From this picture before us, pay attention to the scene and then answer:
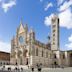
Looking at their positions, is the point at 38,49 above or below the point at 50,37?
below

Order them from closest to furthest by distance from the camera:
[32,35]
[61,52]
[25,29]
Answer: [32,35] → [25,29] → [61,52]

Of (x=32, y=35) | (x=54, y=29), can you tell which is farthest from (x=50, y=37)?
(x=32, y=35)

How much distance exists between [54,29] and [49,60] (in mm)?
12673

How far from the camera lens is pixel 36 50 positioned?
6003 cm

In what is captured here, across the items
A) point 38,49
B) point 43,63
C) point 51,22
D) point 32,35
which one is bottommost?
point 43,63

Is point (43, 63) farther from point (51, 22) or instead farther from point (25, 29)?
point (51, 22)

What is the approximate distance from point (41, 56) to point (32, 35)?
25.3ft

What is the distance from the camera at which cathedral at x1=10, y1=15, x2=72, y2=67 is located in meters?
59.8

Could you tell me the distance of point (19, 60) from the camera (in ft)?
210

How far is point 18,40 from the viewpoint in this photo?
67250 millimetres

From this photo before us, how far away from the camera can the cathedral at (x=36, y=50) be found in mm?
59844

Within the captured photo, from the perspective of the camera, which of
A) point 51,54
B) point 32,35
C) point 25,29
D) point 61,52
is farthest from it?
point 61,52

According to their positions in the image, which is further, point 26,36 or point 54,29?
point 54,29

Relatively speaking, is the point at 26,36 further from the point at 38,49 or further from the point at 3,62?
the point at 3,62
